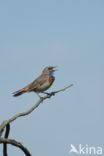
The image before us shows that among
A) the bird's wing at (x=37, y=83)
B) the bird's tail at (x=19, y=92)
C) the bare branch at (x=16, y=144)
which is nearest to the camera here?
the bare branch at (x=16, y=144)

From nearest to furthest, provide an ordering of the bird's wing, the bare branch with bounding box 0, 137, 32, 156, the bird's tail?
the bare branch with bounding box 0, 137, 32, 156 → the bird's tail → the bird's wing

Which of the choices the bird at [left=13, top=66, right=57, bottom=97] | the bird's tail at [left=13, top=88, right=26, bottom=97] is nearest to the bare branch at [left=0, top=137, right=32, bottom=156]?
the bird's tail at [left=13, top=88, right=26, bottom=97]

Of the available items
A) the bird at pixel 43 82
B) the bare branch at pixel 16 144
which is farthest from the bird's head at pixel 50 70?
the bare branch at pixel 16 144

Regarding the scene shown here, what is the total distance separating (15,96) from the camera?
517 inches

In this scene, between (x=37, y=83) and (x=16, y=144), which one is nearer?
(x=16, y=144)

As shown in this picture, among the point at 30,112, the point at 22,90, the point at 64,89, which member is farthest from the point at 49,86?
the point at 30,112

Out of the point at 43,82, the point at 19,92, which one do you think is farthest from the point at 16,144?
the point at 43,82

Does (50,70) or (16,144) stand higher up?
(50,70)

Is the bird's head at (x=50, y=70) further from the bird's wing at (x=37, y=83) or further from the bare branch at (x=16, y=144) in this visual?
the bare branch at (x=16, y=144)

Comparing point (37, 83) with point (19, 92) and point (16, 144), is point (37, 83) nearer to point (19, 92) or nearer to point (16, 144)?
point (19, 92)

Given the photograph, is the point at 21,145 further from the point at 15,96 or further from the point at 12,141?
the point at 15,96

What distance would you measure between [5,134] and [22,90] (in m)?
8.36

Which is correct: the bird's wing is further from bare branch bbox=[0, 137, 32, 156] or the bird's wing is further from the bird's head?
bare branch bbox=[0, 137, 32, 156]

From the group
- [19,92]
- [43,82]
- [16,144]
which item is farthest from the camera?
[43,82]
